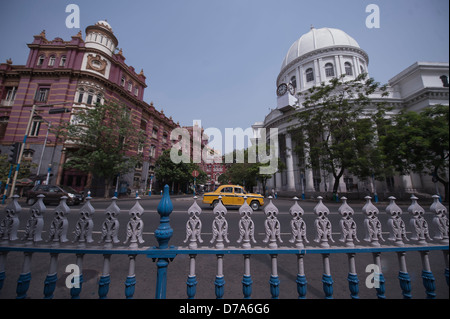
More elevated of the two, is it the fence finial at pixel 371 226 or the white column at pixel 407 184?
the white column at pixel 407 184

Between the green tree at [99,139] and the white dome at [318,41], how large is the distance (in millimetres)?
33321

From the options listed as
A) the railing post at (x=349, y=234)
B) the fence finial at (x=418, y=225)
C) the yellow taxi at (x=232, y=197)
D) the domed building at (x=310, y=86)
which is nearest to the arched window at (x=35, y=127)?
the yellow taxi at (x=232, y=197)

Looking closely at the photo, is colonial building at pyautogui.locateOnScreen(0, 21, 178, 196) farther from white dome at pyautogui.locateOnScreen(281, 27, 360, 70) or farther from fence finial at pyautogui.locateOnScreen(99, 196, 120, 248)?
white dome at pyautogui.locateOnScreen(281, 27, 360, 70)

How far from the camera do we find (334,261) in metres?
3.47

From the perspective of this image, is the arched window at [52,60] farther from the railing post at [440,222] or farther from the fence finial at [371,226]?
the railing post at [440,222]

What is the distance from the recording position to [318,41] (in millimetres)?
31922

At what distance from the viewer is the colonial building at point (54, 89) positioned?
58.1 feet

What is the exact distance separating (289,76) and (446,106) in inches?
1493

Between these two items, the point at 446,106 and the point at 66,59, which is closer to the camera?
the point at 446,106

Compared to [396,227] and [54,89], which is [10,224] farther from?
[54,89]

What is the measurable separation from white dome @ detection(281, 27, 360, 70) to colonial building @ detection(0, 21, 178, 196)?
3156 centimetres

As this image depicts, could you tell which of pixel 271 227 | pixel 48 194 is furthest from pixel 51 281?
pixel 48 194
